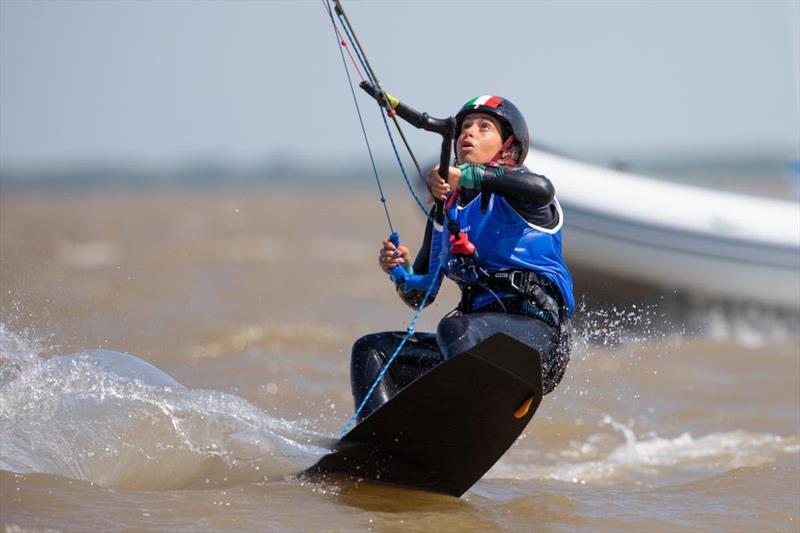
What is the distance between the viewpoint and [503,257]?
4477 millimetres

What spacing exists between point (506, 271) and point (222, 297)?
842cm

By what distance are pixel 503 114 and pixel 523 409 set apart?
114cm

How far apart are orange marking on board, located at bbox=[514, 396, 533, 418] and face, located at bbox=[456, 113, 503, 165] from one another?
0.93m

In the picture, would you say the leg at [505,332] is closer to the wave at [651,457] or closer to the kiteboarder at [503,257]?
the kiteboarder at [503,257]

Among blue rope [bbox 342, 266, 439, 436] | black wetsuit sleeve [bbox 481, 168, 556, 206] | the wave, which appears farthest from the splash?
black wetsuit sleeve [bbox 481, 168, 556, 206]

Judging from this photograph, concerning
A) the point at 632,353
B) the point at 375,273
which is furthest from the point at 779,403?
the point at 375,273

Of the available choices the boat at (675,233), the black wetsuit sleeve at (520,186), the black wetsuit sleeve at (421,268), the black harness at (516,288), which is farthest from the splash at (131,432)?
the boat at (675,233)

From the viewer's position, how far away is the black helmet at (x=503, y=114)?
180 inches

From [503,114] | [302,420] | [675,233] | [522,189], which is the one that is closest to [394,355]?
[522,189]

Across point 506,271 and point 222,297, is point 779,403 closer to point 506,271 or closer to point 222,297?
point 506,271

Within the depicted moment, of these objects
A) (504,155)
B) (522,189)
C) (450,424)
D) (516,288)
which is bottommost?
(450,424)

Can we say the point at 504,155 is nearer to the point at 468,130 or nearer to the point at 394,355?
the point at 468,130

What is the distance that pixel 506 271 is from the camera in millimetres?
Result: 4500

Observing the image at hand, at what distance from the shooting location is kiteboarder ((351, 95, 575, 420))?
14.4 feet
